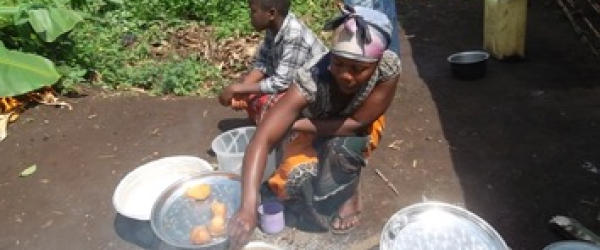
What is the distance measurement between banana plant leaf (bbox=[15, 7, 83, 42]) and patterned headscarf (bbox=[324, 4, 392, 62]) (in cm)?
317

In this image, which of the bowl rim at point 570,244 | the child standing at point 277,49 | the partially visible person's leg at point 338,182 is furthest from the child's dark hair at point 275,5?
the bowl rim at point 570,244

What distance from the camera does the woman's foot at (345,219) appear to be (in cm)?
345

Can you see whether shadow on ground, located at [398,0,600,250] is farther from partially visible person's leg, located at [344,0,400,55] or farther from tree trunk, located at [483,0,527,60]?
partially visible person's leg, located at [344,0,400,55]

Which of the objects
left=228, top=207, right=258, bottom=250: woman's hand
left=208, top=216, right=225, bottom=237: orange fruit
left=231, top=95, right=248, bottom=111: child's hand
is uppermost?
left=228, top=207, right=258, bottom=250: woman's hand

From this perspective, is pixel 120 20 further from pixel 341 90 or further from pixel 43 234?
pixel 341 90

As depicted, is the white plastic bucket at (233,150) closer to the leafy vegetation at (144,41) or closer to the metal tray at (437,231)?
the metal tray at (437,231)

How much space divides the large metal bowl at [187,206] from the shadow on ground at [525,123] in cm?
140

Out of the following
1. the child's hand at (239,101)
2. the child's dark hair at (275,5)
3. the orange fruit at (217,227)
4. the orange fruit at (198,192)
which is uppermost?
the child's dark hair at (275,5)

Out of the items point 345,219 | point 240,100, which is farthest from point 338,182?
point 240,100

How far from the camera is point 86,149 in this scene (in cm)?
455

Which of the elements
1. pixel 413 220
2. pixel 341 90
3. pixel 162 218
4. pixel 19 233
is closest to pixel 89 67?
pixel 19 233

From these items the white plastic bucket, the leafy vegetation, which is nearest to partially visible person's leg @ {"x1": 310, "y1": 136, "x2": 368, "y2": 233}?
the white plastic bucket

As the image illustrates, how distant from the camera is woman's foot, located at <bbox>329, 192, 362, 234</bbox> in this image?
3453mm

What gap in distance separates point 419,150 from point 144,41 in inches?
124
